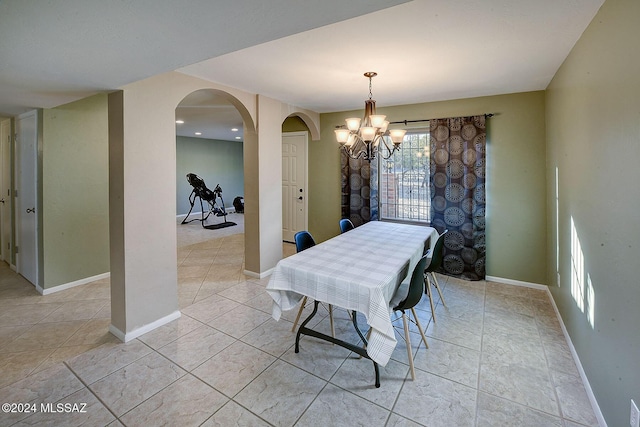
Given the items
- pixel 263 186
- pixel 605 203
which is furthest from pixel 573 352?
pixel 263 186

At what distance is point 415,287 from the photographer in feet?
6.50

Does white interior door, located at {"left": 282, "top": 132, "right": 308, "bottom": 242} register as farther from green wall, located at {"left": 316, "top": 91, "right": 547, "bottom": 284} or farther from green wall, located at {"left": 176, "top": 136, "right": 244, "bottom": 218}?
green wall, located at {"left": 176, "top": 136, "right": 244, "bottom": 218}

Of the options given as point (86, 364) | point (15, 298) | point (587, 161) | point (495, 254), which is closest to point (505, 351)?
point (587, 161)

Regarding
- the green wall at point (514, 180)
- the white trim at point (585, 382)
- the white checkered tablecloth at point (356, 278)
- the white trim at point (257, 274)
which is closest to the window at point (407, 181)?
the green wall at point (514, 180)

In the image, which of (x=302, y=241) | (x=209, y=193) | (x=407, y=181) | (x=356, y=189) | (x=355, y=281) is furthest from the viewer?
(x=209, y=193)

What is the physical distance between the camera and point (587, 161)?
6.42ft

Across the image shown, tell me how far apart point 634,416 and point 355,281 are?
4.44 feet

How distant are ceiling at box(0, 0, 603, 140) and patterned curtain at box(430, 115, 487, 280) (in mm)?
459

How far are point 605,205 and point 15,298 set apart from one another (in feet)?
17.2

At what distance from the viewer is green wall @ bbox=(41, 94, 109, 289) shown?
10.9ft

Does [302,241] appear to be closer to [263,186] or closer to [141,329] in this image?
[263,186]

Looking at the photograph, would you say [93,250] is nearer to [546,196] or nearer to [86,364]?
[86,364]

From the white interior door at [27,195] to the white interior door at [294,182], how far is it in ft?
11.1

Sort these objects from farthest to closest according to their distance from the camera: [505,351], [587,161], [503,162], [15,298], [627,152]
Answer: [503,162]
[15,298]
[505,351]
[587,161]
[627,152]
